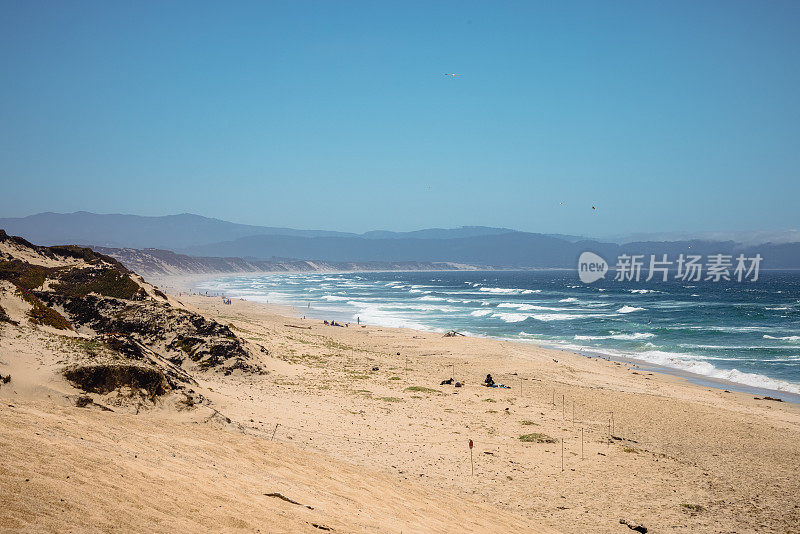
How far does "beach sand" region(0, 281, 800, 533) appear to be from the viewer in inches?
263

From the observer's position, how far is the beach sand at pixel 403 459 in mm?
6676

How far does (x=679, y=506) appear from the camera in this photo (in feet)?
36.4

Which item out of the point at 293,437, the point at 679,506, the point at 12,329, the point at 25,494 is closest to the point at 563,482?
the point at 679,506

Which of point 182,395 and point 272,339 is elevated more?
point 182,395

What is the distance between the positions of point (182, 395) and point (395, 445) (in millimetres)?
5843

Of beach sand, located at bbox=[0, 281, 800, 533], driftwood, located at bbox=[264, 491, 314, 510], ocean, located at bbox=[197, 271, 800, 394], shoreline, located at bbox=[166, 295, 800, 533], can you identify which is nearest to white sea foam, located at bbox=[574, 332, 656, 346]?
ocean, located at bbox=[197, 271, 800, 394]

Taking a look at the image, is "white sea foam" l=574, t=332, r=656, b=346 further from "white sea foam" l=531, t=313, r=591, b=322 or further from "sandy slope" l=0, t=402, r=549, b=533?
"sandy slope" l=0, t=402, r=549, b=533

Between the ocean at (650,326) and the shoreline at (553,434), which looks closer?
the shoreline at (553,434)

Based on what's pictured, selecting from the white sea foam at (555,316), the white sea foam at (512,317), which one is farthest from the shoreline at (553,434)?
the white sea foam at (555,316)

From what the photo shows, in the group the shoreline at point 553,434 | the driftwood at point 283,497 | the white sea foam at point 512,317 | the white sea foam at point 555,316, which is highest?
the driftwood at point 283,497

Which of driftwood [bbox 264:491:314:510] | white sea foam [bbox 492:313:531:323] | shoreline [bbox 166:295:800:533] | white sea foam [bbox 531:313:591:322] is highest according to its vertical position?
driftwood [bbox 264:491:314:510]

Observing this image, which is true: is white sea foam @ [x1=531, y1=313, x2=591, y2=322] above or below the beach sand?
below

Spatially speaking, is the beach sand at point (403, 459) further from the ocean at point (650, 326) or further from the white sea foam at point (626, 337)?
the white sea foam at point (626, 337)

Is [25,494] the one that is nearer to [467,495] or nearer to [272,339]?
[467,495]
